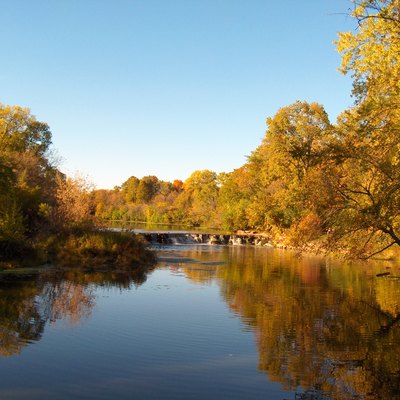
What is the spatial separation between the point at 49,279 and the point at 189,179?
340 ft

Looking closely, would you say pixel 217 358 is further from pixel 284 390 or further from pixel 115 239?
pixel 115 239

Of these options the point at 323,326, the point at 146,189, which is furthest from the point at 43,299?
the point at 146,189

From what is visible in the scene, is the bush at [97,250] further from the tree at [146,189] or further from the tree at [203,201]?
the tree at [146,189]

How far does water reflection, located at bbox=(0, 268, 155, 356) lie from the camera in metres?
11.4

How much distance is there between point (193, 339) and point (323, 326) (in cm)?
414

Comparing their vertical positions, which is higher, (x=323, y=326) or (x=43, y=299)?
(x=43, y=299)

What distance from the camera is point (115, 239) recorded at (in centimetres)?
2634

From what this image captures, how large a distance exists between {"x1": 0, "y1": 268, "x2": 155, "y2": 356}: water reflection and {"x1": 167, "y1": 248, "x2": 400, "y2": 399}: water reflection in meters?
4.78

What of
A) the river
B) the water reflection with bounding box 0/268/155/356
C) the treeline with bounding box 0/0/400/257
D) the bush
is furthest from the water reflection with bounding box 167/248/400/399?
the water reflection with bounding box 0/268/155/356

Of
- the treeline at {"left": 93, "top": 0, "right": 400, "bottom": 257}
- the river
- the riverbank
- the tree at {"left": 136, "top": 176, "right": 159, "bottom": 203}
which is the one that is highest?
the tree at {"left": 136, "top": 176, "right": 159, "bottom": 203}

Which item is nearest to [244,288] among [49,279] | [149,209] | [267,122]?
[49,279]

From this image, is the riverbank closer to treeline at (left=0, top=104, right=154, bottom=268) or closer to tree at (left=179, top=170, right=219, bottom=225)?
treeline at (left=0, top=104, right=154, bottom=268)

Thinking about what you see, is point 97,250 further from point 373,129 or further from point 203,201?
point 203,201

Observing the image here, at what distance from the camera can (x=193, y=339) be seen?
11758mm
